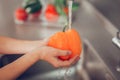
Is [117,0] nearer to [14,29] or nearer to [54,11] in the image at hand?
[54,11]

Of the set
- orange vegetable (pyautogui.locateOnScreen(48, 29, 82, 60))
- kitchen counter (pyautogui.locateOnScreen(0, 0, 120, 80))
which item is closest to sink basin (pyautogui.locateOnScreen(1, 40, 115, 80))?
kitchen counter (pyautogui.locateOnScreen(0, 0, 120, 80))

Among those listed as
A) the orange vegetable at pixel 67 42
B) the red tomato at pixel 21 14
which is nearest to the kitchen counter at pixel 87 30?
the red tomato at pixel 21 14

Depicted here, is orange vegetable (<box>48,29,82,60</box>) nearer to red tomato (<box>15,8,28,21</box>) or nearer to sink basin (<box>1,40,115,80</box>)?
sink basin (<box>1,40,115,80</box>)

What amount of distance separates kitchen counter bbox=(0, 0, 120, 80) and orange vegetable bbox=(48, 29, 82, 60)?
0.15 metres

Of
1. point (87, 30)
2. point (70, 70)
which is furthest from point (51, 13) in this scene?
point (70, 70)

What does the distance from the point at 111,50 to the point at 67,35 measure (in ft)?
0.74

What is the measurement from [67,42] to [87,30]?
1.29ft

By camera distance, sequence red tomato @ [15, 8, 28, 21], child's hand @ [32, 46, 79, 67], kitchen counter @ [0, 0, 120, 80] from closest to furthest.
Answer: child's hand @ [32, 46, 79, 67] < kitchen counter @ [0, 0, 120, 80] < red tomato @ [15, 8, 28, 21]

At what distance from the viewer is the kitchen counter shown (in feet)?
3.45

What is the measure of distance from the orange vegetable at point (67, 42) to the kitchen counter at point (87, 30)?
0.50 feet

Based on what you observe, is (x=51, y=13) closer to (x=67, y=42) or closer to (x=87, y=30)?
(x=87, y=30)

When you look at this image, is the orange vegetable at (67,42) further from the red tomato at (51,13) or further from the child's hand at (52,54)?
the red tomato at (51,13)

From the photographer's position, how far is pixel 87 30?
1275mm

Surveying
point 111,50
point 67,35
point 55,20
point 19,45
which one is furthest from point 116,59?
point 55,20
